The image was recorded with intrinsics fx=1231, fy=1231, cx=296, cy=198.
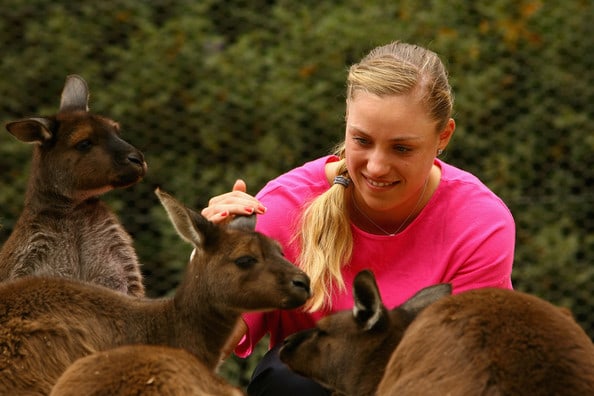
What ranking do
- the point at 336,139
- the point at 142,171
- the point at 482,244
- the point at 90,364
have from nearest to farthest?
the point at 90,364 → the point at 482,244 → the point at 142,171 → the point at 336,139

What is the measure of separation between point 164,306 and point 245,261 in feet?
1.28

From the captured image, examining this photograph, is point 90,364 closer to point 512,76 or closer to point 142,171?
point 142,171

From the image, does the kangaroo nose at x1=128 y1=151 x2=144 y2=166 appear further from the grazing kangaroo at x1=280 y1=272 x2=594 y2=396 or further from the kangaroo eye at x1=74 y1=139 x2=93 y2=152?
the grazing kangaroo at x1=280 y1=272 x2=594 y2=396

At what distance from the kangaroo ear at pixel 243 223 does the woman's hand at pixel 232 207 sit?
0.02 meters

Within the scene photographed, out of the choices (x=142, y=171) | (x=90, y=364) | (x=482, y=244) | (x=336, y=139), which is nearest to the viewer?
(x=90, y=364)

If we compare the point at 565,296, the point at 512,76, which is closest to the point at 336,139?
the point at 512,76

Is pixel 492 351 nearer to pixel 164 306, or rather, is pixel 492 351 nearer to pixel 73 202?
pixel 164 306

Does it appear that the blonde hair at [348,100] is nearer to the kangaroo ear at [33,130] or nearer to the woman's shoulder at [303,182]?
the woman's shoulder at [303,182]

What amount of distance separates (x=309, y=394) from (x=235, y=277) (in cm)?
60

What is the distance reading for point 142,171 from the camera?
17.2 feet

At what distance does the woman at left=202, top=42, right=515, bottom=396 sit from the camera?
4727 millimetres

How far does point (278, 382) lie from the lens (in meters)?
4.94

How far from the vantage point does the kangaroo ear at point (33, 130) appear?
5184 mm

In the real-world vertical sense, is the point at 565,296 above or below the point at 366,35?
below
